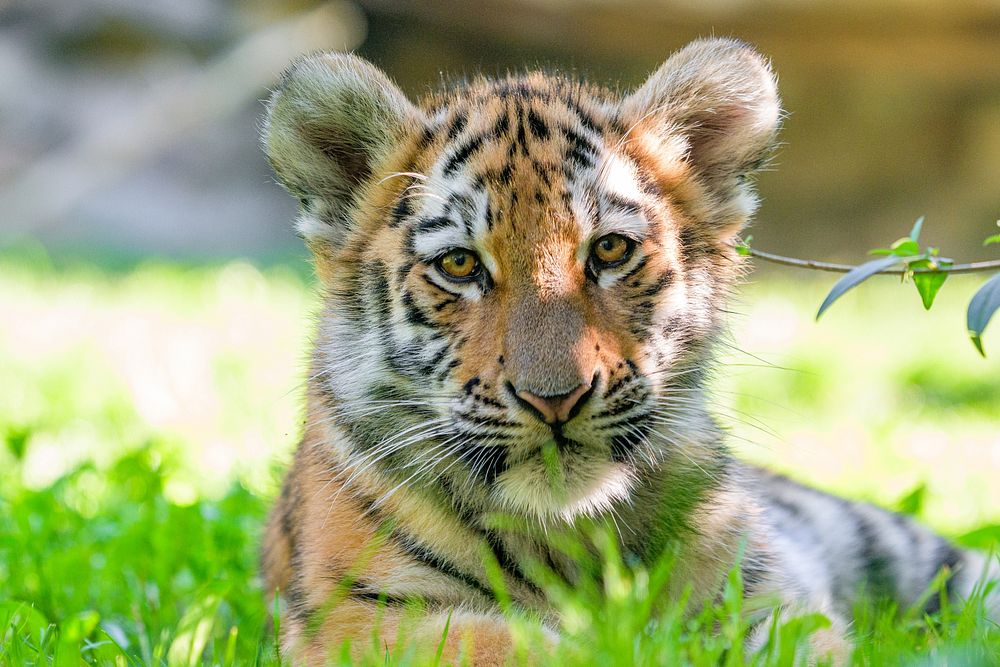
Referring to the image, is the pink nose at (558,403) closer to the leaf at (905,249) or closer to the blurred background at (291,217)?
the blurred background at (291,217)

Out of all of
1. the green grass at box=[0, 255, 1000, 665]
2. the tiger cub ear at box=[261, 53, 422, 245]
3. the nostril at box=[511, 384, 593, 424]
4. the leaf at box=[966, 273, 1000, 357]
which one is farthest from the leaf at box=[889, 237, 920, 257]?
the tiger cub ear at box=[261, 53, 422, 245]

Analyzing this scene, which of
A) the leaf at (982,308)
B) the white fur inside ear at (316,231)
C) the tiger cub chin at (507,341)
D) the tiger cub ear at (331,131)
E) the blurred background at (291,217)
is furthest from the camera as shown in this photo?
the blurred background at (291,217)

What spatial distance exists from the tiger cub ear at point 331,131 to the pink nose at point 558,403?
3.32 feet

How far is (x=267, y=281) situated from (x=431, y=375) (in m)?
6.80

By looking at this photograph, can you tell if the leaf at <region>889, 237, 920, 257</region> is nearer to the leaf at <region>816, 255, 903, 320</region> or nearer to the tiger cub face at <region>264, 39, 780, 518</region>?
the leaf at <region>816, 255, 903, 320</region>

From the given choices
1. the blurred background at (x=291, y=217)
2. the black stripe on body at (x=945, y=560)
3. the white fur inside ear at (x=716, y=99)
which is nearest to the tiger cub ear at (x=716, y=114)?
the white fur inside ear at (x=716, y=99)

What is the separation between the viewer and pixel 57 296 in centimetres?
831

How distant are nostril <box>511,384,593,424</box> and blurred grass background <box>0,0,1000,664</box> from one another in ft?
2.29

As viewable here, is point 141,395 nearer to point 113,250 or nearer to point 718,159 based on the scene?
point 718,159

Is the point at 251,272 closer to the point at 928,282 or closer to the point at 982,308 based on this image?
the point at 928,282

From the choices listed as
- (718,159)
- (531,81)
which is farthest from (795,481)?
(531,81)

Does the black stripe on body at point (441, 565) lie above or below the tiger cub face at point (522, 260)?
below

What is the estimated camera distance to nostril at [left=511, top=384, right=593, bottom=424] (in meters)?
2.43

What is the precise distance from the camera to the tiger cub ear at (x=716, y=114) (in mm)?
3061
